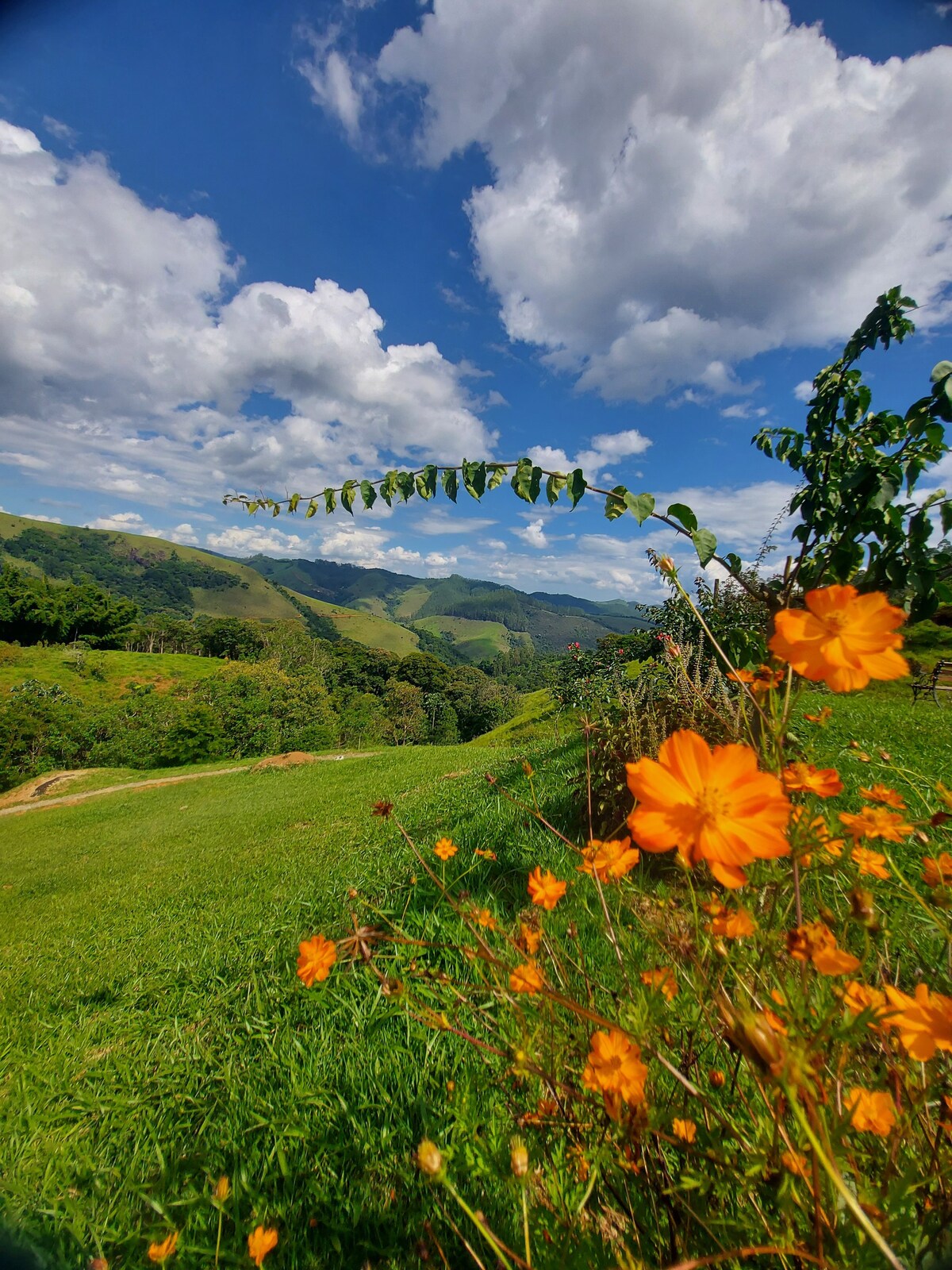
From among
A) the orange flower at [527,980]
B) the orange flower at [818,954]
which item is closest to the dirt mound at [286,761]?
the orange flower at [527,980]

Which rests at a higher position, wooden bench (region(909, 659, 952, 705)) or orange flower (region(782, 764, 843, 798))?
orange flower (region(782, 764, 843, 798))

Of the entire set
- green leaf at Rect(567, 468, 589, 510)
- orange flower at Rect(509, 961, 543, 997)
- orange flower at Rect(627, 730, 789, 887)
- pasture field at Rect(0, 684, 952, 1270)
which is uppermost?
green leaf at Rect(567, 468, 589, 510)

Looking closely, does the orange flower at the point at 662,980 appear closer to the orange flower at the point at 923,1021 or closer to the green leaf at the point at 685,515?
the orange flower at the point at 923,1021

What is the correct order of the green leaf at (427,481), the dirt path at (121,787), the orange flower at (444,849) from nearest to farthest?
1. the orange flower at (444,849)
2. the green leaf at (427,481)
3. the dirt path at (121,787)

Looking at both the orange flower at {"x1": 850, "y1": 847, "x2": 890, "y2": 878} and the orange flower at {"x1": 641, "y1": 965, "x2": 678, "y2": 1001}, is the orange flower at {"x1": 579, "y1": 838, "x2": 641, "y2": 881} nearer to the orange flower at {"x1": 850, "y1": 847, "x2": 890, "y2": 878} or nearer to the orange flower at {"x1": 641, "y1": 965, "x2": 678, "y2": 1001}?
the orange flower at {"x1": 641, "y1": 965, "x2": 678, "y2": 1001}

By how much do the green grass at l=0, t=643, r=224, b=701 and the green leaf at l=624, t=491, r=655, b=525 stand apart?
4616 centimetres

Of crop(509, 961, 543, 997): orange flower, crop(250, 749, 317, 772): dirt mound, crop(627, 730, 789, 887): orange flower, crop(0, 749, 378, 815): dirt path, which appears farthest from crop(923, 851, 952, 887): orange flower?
crop(250, 749, 317, 772): dirt mound

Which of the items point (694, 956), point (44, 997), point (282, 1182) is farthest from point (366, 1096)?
point (44, 997)

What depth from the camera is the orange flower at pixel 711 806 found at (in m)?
A: 0.59

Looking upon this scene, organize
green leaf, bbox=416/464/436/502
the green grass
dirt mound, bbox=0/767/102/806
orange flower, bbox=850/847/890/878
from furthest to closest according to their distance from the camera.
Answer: the green grass
dirt mound, bbox=0/767/102/806
green leaf, bbox=416/464/436/502
orange flower, bbox=850/847/890/878

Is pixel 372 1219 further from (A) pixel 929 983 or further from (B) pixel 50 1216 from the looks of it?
(A) pixel 929 983

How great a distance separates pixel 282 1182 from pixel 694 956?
51.6 inches

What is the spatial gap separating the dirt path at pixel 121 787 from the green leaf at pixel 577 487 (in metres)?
15.2

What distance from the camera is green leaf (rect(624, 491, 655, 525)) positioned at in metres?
1.35
